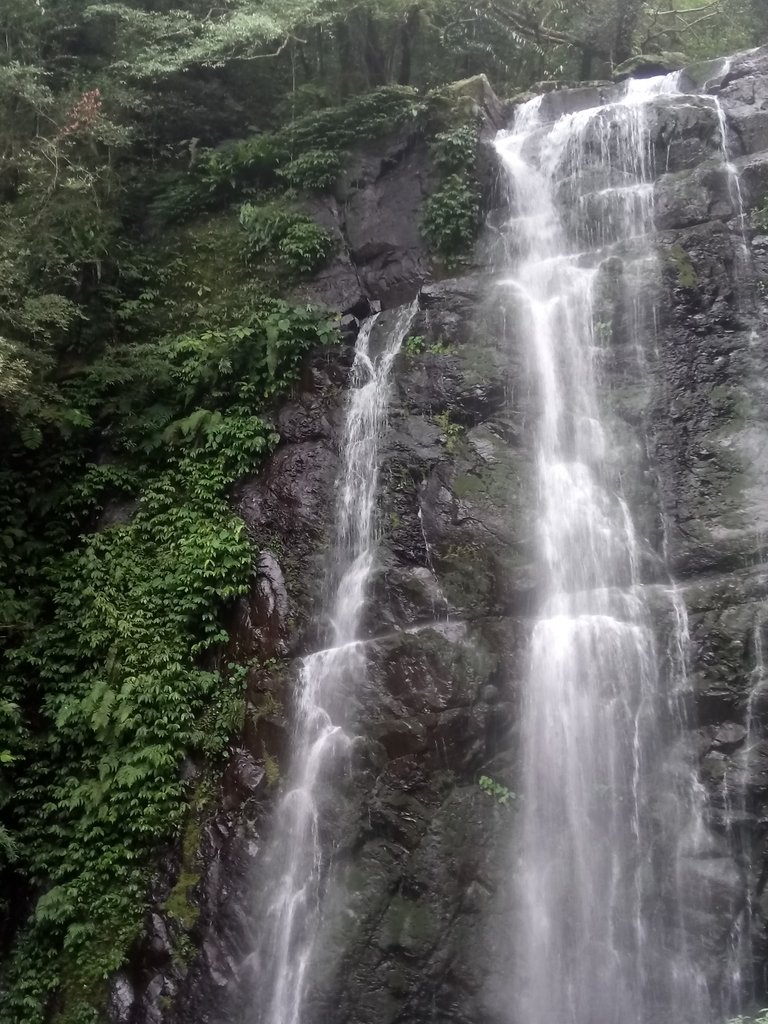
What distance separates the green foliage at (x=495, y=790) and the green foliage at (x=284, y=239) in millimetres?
8514

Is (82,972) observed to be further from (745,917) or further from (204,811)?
(745,917)

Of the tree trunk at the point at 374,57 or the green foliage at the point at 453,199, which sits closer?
the green foliage at the point at 453,199

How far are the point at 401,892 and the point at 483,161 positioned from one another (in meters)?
11.1

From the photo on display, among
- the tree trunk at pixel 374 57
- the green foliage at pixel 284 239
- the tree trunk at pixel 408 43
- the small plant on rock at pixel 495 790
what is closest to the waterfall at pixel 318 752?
the small plant on rock at pixel 495 790

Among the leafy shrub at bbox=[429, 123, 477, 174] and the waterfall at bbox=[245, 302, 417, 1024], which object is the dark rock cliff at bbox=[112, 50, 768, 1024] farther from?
the leafy shrub at bbox=[429, 123, 477, 174]

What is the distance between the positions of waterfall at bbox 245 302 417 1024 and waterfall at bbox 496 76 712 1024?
206cm

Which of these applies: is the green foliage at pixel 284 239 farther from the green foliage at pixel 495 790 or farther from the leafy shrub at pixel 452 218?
the green foliage at pixel 495 790

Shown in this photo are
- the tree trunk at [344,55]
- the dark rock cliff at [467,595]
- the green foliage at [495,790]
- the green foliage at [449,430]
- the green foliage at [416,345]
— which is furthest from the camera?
the tree trunk at [344,55]

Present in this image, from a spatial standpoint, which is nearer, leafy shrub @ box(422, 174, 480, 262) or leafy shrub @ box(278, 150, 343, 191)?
leafy shrub @ box(422, 174, 480, 262)

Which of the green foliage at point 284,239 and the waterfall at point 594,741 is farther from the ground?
the green foliage at point 284,239

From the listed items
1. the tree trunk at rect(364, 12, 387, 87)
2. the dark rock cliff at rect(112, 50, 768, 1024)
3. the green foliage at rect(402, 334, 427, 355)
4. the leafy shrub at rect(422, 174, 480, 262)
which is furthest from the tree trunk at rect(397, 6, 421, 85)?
the green foliage at rect(402, 334, 427, 355)

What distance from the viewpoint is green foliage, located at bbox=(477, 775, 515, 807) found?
816 cm

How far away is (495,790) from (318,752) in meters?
2.00

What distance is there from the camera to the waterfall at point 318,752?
771 cm
